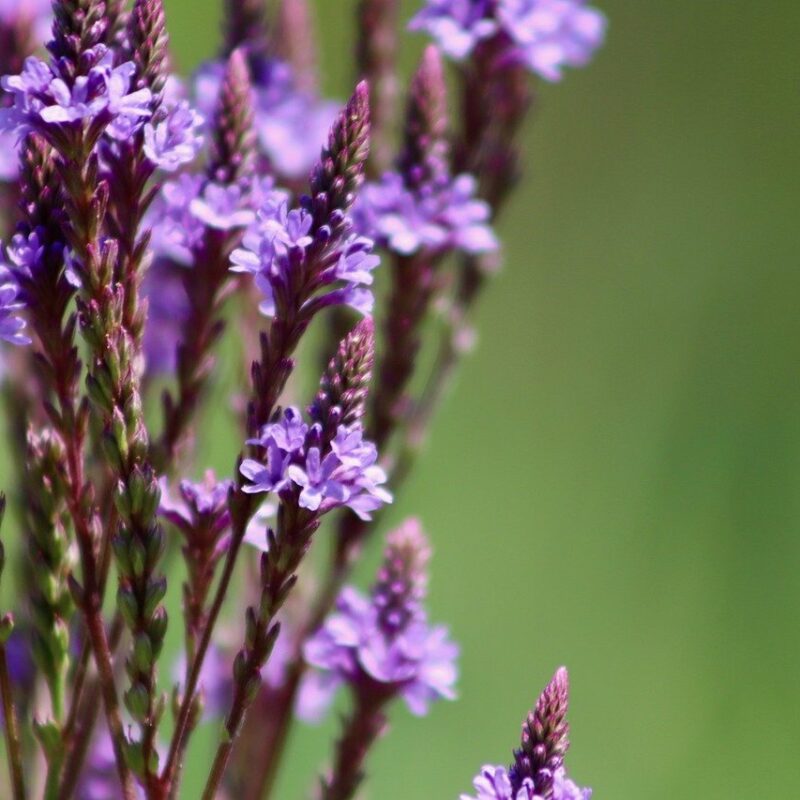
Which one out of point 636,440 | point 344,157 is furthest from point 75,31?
point 636,440

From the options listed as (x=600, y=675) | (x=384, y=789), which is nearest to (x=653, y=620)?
(x=600, y=675)

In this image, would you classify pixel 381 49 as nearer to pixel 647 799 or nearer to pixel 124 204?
pixel 124 204

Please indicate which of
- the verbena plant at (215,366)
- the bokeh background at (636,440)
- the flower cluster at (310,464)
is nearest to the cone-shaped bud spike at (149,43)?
the verbena plant at (215,366)

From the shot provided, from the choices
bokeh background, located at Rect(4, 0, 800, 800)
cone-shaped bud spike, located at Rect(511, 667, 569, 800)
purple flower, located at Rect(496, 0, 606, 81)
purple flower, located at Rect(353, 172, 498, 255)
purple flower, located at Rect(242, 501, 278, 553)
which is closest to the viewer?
cone-shaped bud spike, located at Rect(511, 667, 569, 800)

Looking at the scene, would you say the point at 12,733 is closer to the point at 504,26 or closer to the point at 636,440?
the point at 504,26

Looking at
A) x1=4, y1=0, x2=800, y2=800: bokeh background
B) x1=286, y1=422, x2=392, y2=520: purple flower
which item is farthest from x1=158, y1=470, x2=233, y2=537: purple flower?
x1=4, y1=0, x2=800, y2=800: bokeh background

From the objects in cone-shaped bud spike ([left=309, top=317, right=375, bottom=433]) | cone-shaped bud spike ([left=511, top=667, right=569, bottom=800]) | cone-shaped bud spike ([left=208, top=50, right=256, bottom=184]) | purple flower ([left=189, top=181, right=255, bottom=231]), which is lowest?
cone-shaped bud spike ([left=511, top=667, right=569, bottom=800])

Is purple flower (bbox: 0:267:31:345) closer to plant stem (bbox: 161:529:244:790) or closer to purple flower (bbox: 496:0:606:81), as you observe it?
plant stem (bbox: 161:529:244:790)

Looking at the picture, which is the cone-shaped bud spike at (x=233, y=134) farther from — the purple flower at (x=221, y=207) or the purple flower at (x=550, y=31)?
the purple flower at (x=550, y=31)
